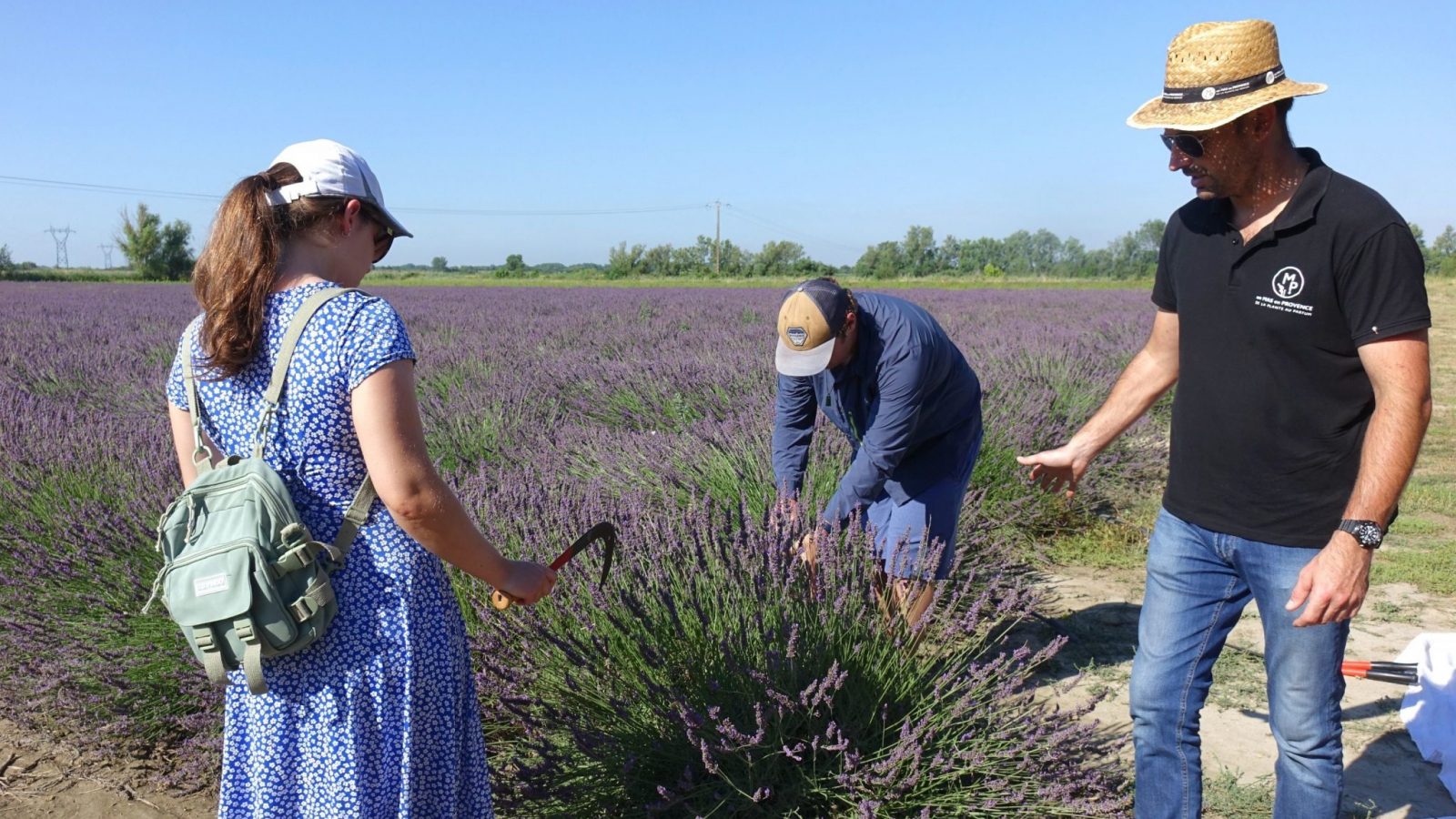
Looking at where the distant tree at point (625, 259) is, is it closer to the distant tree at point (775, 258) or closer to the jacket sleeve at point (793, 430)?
the distant tree at point (775, 258)

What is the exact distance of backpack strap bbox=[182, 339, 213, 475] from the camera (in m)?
1.42

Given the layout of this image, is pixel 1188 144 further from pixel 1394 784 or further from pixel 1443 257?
pixel 1443 257

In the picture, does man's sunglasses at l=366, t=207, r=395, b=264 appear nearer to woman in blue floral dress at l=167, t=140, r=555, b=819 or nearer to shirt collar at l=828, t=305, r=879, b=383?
woman in blue floral dress at l=167, t=140, r=555, b=819

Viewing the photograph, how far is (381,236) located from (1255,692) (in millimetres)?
2856

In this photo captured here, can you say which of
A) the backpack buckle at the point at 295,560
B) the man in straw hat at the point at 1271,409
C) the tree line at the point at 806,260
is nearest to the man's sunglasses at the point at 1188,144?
the man in straw hat at the point at 1271,409

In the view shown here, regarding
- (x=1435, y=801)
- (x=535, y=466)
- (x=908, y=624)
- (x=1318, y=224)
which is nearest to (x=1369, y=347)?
(x=1318, y=224)

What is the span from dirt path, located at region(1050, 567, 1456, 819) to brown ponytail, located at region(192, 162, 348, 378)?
1635mm

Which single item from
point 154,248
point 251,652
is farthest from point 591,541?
point 154,248

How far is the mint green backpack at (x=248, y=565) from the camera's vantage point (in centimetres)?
126

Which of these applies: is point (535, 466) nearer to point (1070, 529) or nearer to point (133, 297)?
point (1070, 529)

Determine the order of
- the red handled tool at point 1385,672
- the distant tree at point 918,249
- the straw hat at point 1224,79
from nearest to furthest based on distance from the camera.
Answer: the straw hat at point 1224,79 < the red handled tool at point 1385,672 < the distant tree at point 918,249

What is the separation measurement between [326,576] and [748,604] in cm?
102

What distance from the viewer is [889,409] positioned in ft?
8.18

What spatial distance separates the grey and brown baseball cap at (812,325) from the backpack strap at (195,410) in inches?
53.0
